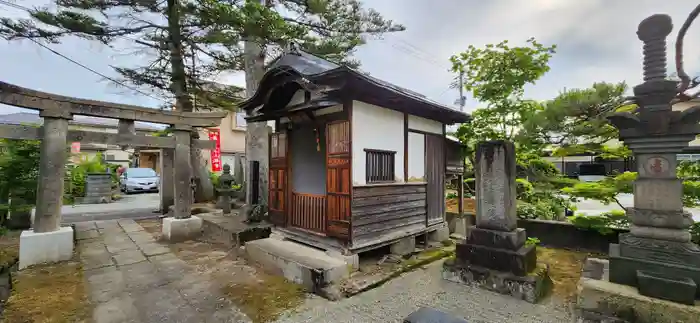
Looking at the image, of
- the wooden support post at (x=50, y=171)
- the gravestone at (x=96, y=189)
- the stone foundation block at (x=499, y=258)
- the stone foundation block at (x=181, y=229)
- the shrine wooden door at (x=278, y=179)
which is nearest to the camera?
the stone foundation block at (x=499, y=258)

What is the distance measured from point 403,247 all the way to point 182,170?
20.3 ft

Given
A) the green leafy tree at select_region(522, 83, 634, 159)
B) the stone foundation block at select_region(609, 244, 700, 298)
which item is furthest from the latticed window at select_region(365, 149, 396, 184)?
the stone foundation block at select_region(609, 244, 700, 298)

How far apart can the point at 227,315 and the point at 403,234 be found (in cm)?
400

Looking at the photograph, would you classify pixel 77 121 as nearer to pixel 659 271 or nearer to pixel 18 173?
pixel 18 173

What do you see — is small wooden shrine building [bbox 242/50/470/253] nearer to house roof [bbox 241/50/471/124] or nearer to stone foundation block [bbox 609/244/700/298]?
house roof [bbox 241/50/471/124]

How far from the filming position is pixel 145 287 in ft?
16.2

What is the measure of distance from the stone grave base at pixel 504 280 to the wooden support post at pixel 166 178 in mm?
10509

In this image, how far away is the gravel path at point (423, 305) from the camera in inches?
160

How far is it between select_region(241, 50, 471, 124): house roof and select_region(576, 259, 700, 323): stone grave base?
4.35 m

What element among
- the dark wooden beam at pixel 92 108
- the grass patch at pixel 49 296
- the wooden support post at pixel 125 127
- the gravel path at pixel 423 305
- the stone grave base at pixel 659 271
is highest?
the dark wooden beam at pixel 92 108

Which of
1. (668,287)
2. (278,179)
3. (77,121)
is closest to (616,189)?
(668,287)

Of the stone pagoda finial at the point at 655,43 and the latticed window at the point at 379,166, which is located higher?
the stone pagoda finial at the point at 655,43

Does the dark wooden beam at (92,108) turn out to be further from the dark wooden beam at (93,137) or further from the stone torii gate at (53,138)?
the dark wooden beam at (93,137)

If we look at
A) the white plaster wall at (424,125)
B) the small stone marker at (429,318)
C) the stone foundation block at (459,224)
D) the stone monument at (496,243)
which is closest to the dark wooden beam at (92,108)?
the white plaster wall at (424,125)
